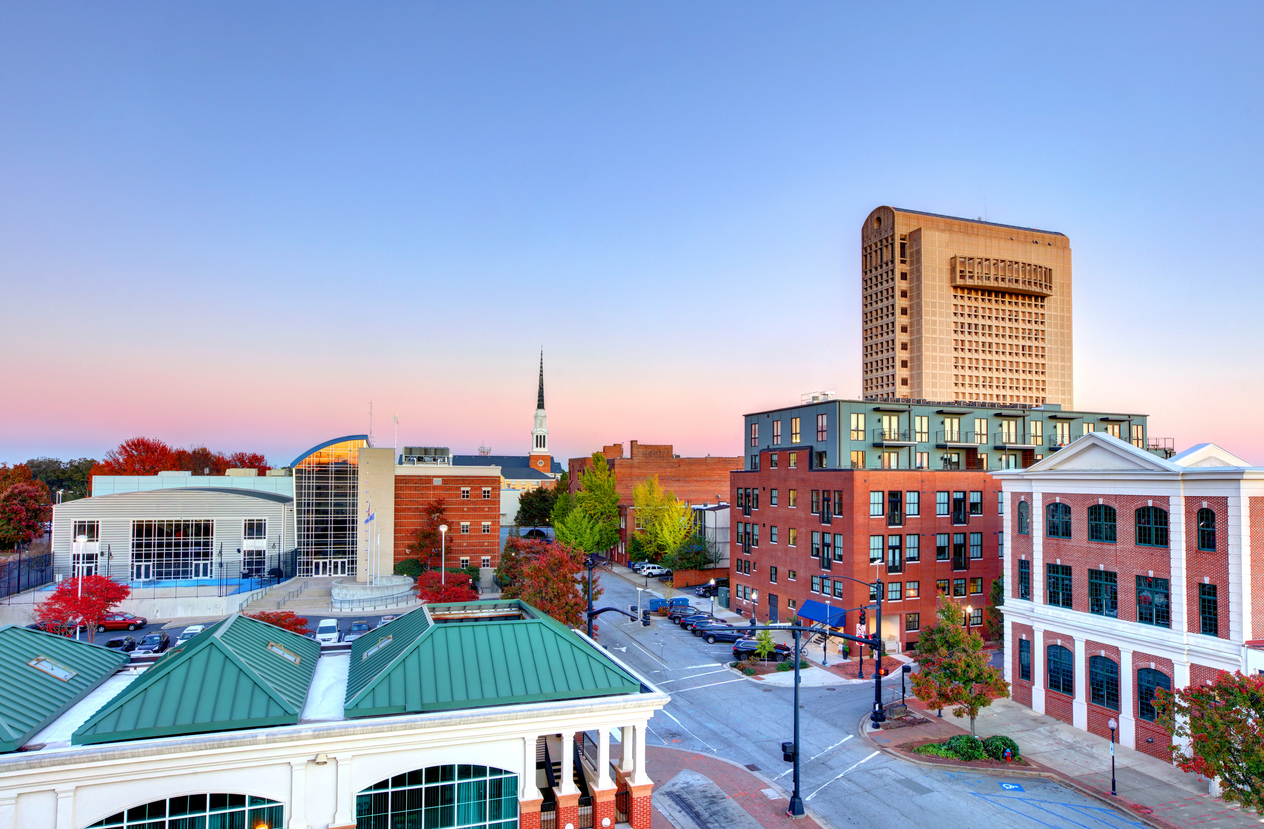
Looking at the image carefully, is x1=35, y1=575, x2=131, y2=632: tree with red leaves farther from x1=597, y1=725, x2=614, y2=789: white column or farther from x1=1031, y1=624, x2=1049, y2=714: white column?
x1=1031, y1=624, x2=1049, y2=714: white column

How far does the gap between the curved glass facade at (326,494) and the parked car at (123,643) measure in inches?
844

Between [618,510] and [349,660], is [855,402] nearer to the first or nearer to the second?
[349,660]

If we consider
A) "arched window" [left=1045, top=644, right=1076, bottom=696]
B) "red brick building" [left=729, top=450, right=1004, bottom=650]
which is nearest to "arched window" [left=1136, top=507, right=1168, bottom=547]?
"arched window" [left=1045, top=644, right=1076, bottom=696]

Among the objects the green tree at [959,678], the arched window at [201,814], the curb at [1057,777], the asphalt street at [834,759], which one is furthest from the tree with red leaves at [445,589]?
the arched window at [201,814]

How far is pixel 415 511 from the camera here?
6962 centimetres

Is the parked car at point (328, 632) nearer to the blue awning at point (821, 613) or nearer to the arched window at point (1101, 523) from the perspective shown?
the blue awning at point (821, 613)

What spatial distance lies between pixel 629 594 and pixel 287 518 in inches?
1303

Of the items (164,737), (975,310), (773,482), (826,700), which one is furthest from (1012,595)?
(975,310)

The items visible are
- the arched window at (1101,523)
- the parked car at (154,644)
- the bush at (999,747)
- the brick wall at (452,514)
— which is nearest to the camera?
the bush at (999,747)

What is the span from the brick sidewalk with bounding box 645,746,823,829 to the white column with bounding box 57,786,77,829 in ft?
50.2

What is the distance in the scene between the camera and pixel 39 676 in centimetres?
1678

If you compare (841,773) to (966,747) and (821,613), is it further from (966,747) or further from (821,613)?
(821,613)

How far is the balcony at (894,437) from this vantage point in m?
49.2

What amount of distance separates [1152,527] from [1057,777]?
10.5 metres
